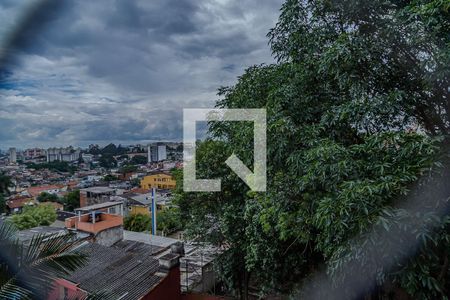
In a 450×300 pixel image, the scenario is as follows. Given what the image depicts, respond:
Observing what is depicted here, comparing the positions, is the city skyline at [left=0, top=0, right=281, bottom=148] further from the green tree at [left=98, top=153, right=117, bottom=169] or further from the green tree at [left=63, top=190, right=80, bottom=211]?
the green tree at [left=63, top=190, right=80, bottom=211]

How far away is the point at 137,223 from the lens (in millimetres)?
11234

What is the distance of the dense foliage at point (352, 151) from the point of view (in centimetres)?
183

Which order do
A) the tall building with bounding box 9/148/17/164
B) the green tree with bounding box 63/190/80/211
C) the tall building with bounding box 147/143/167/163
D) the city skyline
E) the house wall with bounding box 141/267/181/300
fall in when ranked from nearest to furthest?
the city skyline < the tall building with bounding box 9/148/17/164 < the house wall with bounding box 141/267/181/300 < the tall building with bounding box 147/143/167/163 < the green tree with bounding box 63/190/80/211

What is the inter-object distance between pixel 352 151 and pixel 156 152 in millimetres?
3999

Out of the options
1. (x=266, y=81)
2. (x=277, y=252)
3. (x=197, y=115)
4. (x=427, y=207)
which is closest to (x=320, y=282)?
(x=277, y=252)

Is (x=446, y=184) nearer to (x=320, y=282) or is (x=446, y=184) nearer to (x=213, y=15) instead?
(x=320, y=282)

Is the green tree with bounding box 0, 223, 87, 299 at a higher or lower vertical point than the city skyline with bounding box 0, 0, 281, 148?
lower

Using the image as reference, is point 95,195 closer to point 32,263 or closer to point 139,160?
point 139,160

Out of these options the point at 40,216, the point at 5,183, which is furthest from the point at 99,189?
the point at 5,183

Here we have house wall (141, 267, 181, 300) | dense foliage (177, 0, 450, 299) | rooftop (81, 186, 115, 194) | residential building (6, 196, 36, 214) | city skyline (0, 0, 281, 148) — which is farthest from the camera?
rooftop (81, 186, 115, 194)

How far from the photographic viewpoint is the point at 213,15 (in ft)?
12.1

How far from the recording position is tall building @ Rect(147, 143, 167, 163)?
540 centimetres

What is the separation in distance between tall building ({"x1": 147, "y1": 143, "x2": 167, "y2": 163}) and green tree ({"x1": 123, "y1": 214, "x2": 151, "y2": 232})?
6143mm

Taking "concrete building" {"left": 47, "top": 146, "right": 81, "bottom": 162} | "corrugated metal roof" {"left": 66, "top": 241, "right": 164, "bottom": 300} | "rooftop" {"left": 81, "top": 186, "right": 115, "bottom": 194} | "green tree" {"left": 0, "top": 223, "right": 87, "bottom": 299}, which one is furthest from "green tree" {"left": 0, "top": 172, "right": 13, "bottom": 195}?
"rooftop" {"left": 81, "top": 186, "right": 115, "bottom": 194}
